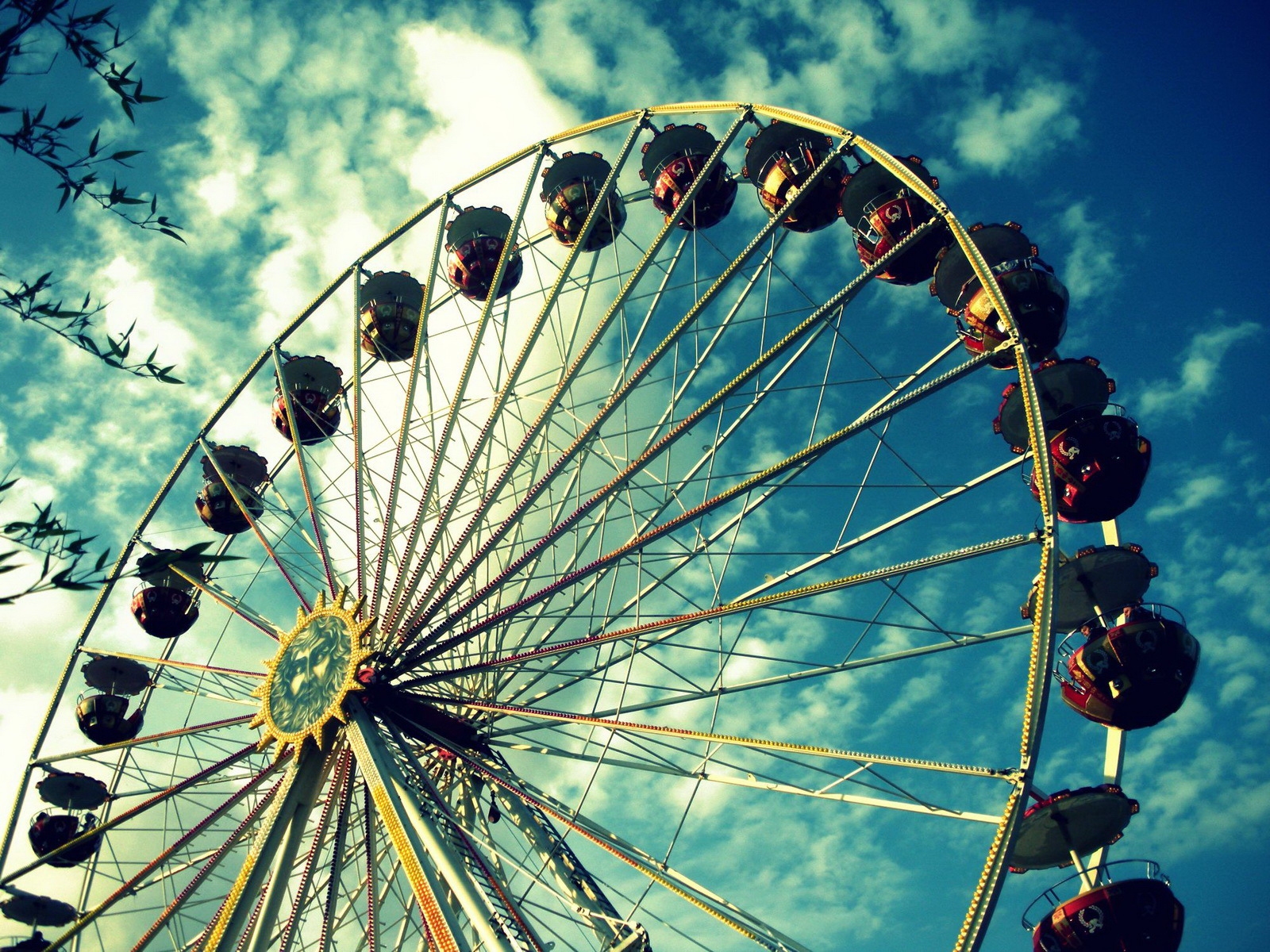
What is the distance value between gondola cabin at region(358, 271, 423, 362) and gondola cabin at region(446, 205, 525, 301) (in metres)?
1.17

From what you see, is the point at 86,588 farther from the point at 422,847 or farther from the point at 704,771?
the point at 704,771

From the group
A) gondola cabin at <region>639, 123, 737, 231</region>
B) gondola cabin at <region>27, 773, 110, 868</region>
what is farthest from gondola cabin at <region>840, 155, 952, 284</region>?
gondola cabin at <region>27, 773, 110, 868</region>

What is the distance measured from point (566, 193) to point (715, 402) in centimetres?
695

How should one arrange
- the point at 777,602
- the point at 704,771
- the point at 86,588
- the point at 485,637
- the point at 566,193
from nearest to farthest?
the point at 86,588 < the point at 777,602 < the point at 704,771 < the point at 485,637 < the point at 566,193

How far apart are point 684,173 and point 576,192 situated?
6.38 ft

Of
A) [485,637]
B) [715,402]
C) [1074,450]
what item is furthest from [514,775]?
[1074,450]

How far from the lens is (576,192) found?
1645cm

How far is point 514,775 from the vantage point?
42.4 feet

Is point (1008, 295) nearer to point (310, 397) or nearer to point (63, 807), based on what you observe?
point (310, 397)

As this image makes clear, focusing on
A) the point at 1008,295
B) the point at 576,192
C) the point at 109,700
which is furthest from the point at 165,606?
the point at 1008,295

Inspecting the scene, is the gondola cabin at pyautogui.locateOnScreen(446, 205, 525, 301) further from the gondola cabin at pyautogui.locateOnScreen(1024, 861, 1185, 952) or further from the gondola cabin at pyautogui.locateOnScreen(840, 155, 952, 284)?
the gondola cabin at pyautogui.locateOnScreen(1024, 861, 1185, 952)

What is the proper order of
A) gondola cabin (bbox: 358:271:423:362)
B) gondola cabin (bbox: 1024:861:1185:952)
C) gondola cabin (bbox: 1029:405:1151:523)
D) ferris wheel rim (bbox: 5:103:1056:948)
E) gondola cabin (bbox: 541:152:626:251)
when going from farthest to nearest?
gondola cabin (bbox: 358:271:423:362)
gondola cabin (bbox: 541:152:626:251)
gondola cabin (bbox: 1029:405:1151:523)
gondola cabin (bbox: 1024:861:1185:952)
ferris wheel rim (bbox: 5:103:1056:948)

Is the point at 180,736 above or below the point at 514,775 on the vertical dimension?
above

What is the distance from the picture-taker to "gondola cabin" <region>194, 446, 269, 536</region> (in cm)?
1783
